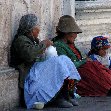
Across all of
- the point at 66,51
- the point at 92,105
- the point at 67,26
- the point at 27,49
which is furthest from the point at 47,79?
the point at 67,26

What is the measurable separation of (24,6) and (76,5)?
103 inches

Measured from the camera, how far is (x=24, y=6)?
7.00m

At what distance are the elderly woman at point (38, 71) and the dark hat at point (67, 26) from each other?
962 mm

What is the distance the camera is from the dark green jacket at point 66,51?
7.30 meters

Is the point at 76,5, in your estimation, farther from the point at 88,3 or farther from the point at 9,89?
the point at 9,89

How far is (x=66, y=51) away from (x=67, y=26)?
0.41 m

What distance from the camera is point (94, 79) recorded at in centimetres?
Result: 743

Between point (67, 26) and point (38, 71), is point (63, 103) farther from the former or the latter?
point (67, 26)

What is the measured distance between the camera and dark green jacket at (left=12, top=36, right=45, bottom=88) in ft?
20.9

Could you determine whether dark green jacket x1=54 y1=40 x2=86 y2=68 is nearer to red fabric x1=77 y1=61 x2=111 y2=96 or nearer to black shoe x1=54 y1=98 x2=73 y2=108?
red fabric x1=77 y1=61 x2=111 y2=96

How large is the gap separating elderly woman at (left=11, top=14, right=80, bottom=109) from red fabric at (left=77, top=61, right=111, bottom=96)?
0.89 metres

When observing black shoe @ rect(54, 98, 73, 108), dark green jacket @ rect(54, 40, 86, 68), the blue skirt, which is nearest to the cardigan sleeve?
the blue skirt

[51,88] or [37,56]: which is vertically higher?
[37,56]

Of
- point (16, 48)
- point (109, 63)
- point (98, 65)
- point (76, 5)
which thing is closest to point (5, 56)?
point (16, 48)
